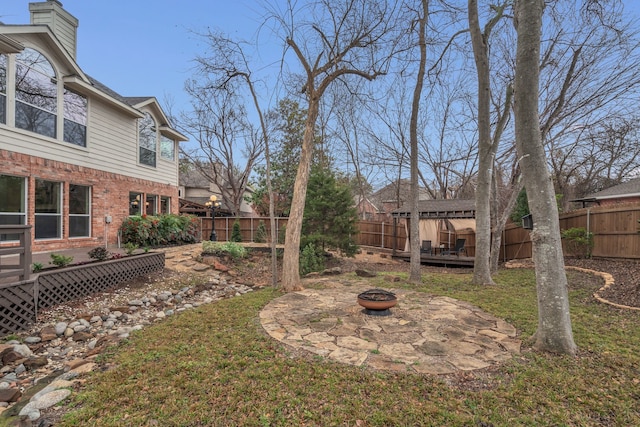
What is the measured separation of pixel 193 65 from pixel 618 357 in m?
9.09

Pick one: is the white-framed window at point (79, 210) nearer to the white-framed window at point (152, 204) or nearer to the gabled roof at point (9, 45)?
the white-framed window at point (152, 204)

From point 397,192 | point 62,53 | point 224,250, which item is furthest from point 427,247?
point 62,53

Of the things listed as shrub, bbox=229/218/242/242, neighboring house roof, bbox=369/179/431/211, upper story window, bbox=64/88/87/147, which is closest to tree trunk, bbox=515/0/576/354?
upper story window, bbox=64/88/87/147

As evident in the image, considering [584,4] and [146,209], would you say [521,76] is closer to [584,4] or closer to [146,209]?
[584,4]

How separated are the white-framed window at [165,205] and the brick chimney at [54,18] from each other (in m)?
Result: 6.07

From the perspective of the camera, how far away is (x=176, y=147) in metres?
14.8

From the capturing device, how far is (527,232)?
12195mm

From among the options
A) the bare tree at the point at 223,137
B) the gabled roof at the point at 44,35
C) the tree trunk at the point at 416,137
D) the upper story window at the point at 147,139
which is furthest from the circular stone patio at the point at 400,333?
the bare tree at the point at 223,137

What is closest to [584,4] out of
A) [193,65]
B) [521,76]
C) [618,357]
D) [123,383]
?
[521,76]

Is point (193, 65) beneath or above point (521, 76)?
above

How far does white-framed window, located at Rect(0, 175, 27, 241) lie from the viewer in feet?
23.9

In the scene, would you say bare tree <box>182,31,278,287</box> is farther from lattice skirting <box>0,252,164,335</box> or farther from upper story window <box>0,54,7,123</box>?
upper story window <box>0,54,7,123</box>

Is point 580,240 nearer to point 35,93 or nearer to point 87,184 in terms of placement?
point 87,184

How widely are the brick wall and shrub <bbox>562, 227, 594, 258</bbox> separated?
1517cm
